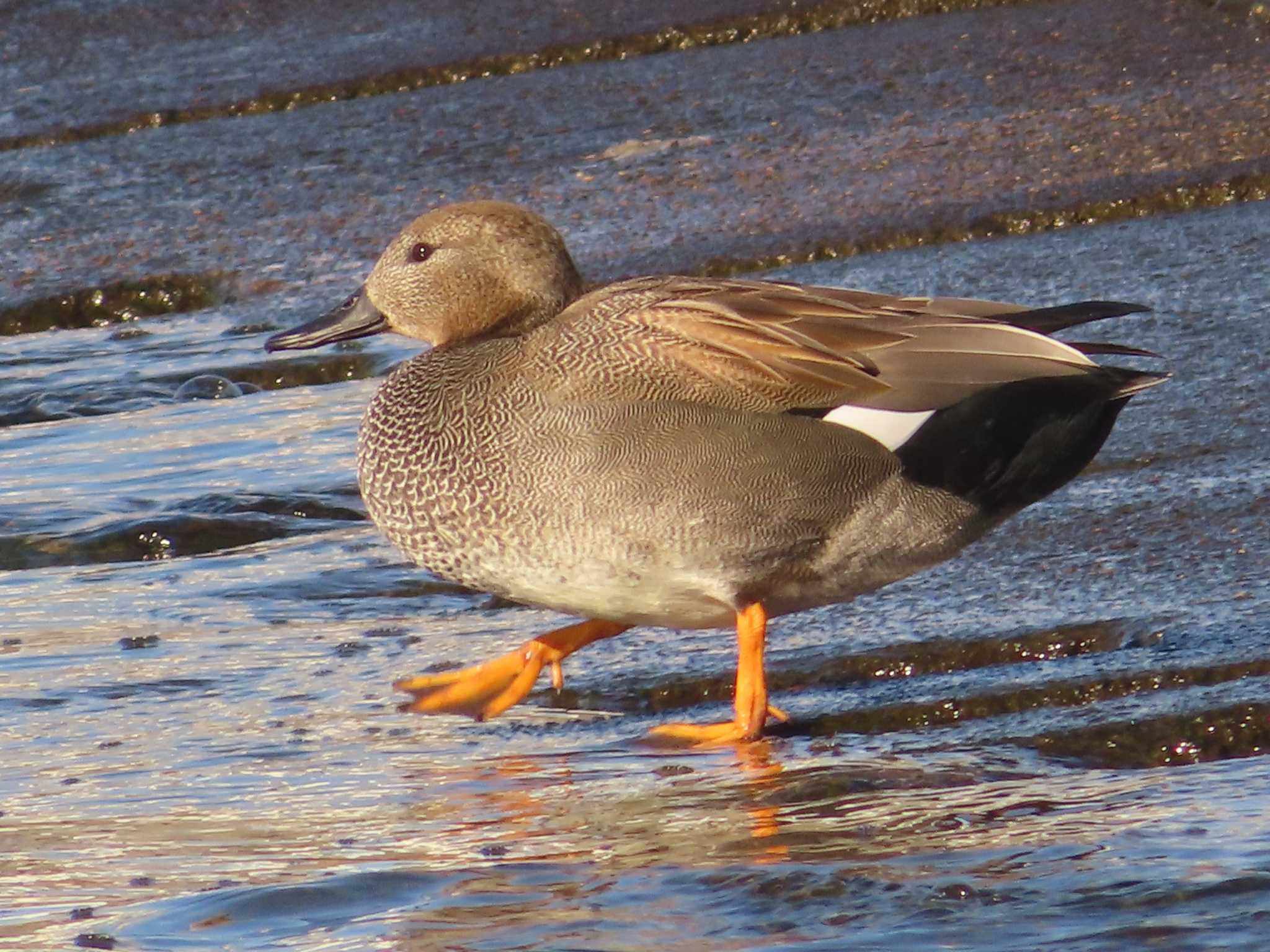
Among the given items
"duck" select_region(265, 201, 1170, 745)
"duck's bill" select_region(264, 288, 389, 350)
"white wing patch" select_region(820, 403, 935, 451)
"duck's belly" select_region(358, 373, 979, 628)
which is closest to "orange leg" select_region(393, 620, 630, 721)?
"duck" select_region(265, 201, 1170, 745)

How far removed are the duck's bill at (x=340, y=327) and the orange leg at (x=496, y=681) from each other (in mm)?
820

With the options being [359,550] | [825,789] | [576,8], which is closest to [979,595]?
[825,789]

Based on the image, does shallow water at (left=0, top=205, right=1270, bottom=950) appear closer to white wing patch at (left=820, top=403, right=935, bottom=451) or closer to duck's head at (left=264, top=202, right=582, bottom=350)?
white wing patch at (left=820, top=403, right=935, bottom=451)

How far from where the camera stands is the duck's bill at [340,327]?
442cm

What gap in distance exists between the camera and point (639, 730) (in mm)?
3623

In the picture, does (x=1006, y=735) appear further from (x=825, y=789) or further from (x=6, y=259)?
(x=6, y=259)

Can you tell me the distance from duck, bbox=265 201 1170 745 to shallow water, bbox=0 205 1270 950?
13 centimetres

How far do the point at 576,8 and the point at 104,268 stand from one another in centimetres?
243

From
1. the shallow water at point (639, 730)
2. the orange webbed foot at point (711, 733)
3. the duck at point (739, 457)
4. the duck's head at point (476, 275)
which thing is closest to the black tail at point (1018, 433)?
the duck at point (739, 457)

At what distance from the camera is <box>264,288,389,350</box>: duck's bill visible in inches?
174

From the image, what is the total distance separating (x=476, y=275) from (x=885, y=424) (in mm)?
925

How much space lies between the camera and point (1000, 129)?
6320 millimetres

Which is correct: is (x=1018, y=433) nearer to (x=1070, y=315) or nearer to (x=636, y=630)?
(x=1070, y=315)

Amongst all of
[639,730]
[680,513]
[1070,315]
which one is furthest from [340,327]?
[1070,315]
